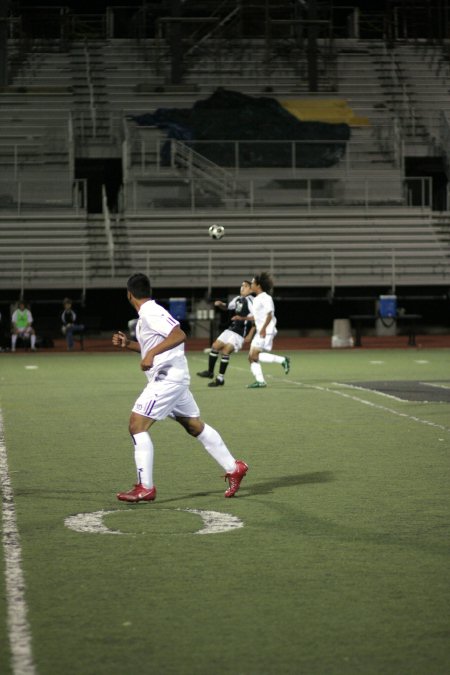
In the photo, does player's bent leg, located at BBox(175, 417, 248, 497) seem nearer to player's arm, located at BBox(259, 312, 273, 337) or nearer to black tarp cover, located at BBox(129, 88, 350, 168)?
player's arm, located at BBox(259, 312, 273, 337)

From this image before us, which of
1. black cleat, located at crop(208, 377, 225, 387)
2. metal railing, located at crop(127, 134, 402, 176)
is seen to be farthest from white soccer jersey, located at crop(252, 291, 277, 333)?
metal railing, located at crop(127, 134, 402, 176)

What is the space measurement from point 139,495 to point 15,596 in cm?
273

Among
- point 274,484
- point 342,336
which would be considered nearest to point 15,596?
point 274,484

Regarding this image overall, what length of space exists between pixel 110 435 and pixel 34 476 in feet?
10.1

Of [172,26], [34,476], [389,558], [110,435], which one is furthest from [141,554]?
[172,26]

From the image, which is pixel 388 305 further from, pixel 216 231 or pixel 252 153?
pixel 252 153

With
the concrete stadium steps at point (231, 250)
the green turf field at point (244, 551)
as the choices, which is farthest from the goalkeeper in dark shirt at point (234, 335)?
the concrete stadium steps at point (231, 250)

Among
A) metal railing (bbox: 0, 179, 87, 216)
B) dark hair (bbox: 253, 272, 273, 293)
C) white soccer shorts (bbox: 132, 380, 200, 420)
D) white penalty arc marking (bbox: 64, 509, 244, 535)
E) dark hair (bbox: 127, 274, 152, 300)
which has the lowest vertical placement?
white penalty arc marking (bbox: 64, 509, 244, 535)

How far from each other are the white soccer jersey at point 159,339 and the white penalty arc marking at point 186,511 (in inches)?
38.9

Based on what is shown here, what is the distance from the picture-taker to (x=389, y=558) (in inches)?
287

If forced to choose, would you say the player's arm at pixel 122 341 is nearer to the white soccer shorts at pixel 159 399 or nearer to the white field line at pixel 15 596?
the white soccer shorts at pixel 159 399

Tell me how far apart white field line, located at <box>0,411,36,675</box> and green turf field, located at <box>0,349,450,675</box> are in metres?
0.03

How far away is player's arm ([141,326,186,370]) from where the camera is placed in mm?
8945

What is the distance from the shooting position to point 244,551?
24.6ft
